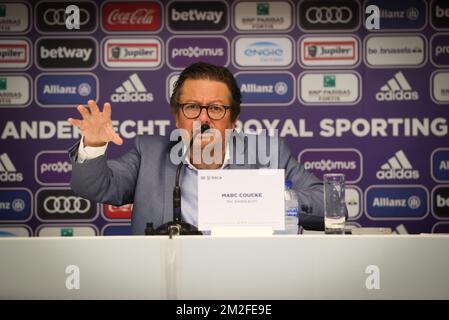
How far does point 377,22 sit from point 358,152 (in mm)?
855

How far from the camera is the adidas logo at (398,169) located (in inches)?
148

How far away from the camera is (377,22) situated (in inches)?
149

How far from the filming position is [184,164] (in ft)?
7.92

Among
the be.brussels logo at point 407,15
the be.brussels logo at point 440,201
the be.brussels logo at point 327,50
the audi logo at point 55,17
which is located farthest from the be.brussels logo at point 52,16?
the be.brussels logo at point 440,201

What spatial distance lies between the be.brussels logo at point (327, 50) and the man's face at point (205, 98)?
4.51ft

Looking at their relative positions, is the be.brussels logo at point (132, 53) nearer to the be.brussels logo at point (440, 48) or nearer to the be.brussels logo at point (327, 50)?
the be.brussels logo at point (327, 50)

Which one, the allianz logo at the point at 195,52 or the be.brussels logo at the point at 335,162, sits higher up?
the allianz logo at the point at 195,52

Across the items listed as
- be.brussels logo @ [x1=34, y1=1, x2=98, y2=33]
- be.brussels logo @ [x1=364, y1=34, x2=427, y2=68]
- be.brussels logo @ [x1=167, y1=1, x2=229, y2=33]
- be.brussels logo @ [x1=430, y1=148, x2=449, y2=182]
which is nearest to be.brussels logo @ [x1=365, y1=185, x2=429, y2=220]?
be.brussels logo @ [x1=430, y1=148, x2=449, y2=182]

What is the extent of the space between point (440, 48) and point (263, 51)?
1143mm

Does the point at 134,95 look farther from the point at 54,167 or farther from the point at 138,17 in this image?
the point at 54,167

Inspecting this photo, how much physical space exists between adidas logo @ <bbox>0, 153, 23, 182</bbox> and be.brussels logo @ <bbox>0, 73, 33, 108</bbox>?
0.36 meters

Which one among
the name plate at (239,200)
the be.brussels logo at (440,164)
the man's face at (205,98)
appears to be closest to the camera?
the name plate at (239,200)
